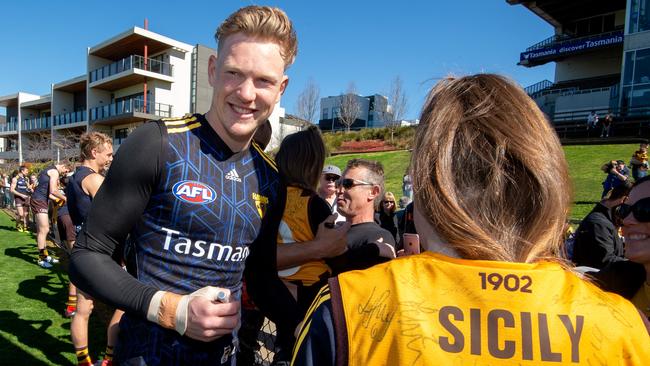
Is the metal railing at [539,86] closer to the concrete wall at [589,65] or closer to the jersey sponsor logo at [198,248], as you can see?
the concrete wall at [589,65]

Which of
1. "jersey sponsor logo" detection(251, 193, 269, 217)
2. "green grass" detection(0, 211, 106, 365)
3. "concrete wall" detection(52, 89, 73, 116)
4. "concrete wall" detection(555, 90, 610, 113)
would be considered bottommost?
"green grass" detection(0, 211, 106, 365)

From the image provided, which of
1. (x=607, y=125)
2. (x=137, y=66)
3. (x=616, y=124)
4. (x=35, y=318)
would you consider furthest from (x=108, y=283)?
(x=137, y=66)

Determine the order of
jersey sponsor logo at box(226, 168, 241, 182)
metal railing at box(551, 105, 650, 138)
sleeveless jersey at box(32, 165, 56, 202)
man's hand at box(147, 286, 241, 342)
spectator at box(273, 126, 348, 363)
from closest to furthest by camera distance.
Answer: man's hand at box(147, 286, 241, 342), jersey sponsor logo at box(226, 168, 241, 182), spectator at box(273, 126, 348, 363), sleeveless jersey at box(32, 165, 56, 202), metal railing at box(551, 105, 650, 138)

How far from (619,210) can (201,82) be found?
109ft

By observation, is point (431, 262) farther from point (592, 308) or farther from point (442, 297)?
point (592, 308)

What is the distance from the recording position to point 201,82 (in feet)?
106

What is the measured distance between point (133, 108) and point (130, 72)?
8.78 feet

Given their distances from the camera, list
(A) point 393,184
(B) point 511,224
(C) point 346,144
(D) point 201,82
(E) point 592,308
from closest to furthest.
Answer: (E) point 592,308, (B) point 511,224, (A) point 393,184, (D) point 201,82, (C) point 346,144

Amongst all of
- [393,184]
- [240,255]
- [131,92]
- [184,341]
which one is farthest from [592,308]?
[131,92]

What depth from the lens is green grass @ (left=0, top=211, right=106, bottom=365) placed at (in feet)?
14.2

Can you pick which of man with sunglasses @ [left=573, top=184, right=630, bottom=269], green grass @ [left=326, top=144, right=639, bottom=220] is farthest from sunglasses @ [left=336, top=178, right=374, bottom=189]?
green grass @ [left=326, top=144, right=639, bottom=220]

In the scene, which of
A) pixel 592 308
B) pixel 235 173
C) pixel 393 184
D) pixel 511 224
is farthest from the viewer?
pixel 393 184

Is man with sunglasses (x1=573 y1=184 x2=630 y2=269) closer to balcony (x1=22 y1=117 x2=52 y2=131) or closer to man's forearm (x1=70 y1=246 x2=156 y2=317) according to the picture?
man's forearm (x1=70 y1=246 x2=156 y2=317)

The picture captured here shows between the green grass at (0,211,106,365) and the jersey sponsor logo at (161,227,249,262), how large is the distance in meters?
3.64
